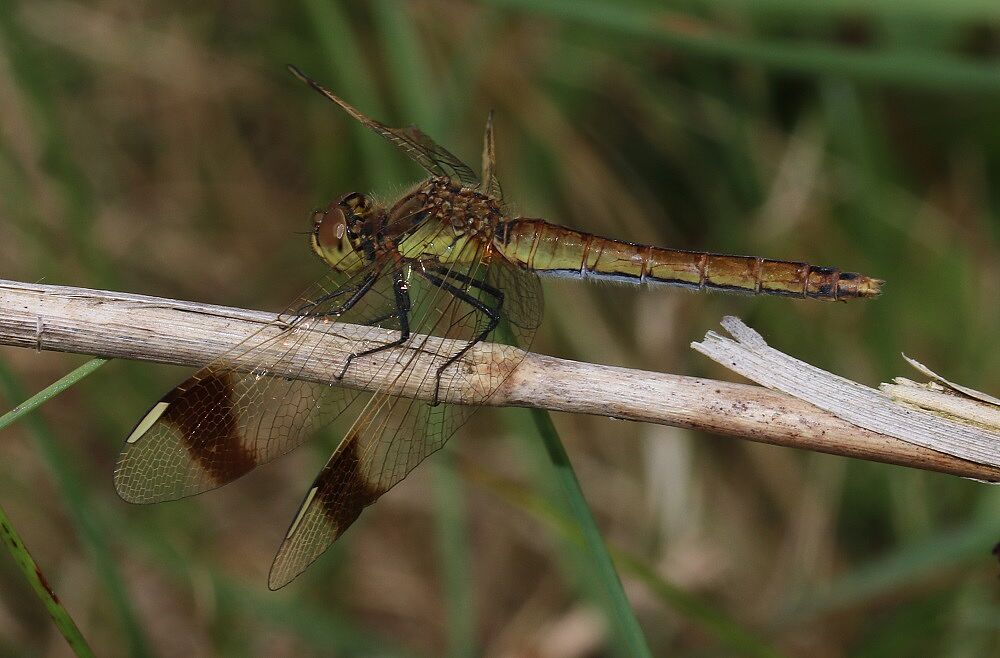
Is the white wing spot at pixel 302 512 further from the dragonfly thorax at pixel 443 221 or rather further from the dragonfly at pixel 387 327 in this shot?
the dragonfly thorax at pixel 443 221

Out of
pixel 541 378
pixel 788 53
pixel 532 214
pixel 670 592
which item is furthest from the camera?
pixel 532 214

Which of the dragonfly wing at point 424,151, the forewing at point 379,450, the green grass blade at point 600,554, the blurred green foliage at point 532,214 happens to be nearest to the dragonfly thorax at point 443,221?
the dragonfly wing at point 424,151

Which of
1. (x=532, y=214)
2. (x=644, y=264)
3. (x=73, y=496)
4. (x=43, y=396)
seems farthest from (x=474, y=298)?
(x=532, y=214)

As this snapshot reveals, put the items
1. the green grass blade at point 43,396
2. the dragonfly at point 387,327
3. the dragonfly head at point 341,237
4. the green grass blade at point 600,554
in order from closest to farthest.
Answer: the green grass blade at point 43,396, the green grass blade at point 600,554, the dragonfly at point 387,327, the dragonfly head at point 341,237

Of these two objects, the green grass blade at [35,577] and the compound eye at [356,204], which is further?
the compound eye at [356,204]

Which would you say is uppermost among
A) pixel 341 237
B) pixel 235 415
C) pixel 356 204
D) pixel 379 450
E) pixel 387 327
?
pixel 356 204

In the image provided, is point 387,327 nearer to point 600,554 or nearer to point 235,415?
point 235,415

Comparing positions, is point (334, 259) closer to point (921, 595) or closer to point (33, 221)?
point (33, 221)
